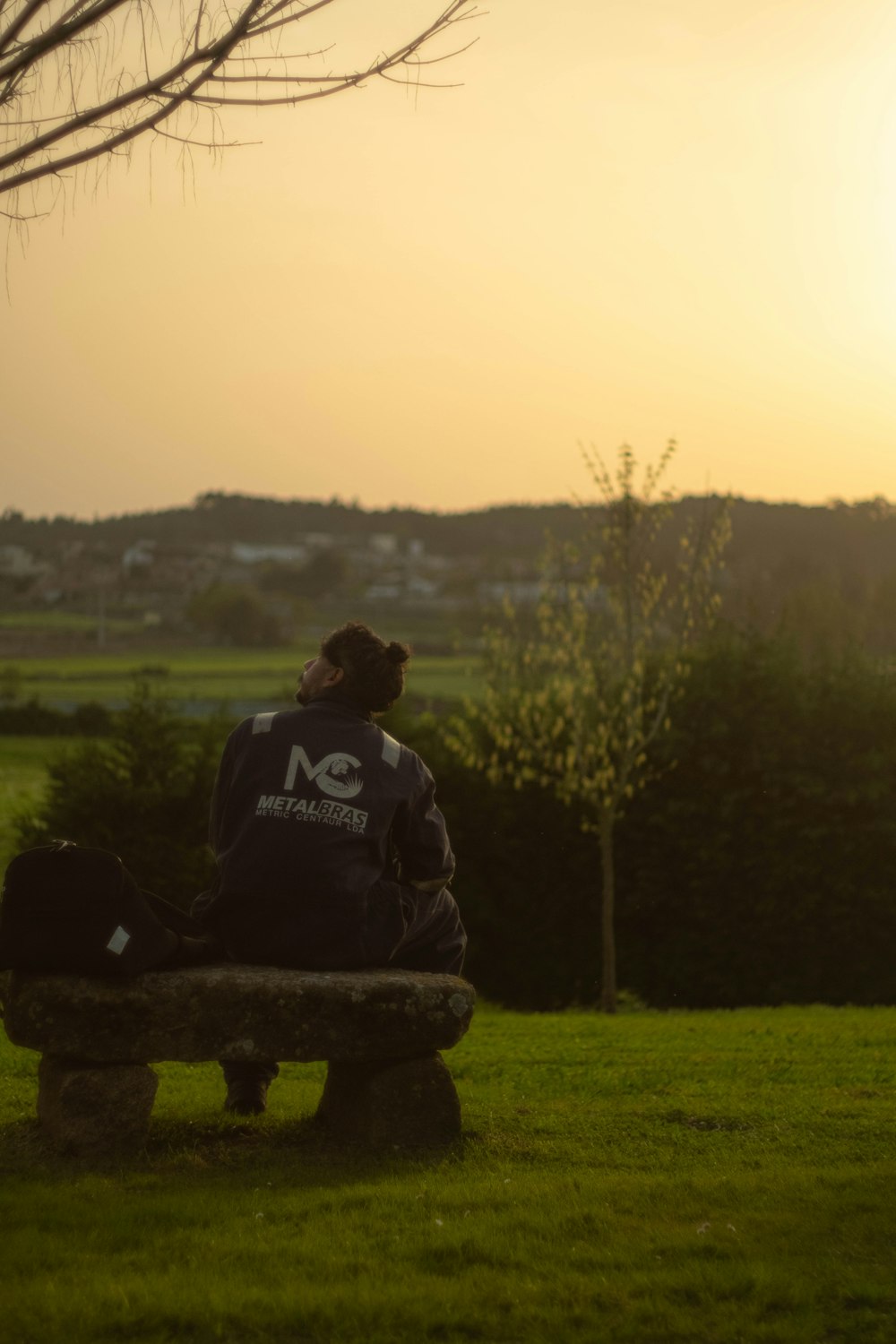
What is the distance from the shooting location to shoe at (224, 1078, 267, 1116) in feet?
19.4

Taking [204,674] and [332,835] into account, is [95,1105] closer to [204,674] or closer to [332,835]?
[332,835]

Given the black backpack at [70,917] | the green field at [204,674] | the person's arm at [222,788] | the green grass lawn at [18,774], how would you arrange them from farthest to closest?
the green field at [204,674] < the green grass lawn at [18,774] < the person's arm at [222,788] < the black backpack at [70,917]

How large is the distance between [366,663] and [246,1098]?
1.94 metres

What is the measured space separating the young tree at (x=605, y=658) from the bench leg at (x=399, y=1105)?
36.6 feet

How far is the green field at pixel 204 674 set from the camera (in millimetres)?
33719

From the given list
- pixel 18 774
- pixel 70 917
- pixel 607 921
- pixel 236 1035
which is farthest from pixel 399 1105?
A: pixel 18 774

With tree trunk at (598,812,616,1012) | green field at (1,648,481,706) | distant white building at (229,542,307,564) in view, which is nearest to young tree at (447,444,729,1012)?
tree trunk at (598,812,616,1012)

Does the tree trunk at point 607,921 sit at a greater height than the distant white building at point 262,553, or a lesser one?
lesser

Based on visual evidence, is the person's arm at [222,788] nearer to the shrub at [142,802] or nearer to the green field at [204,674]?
the shrub at [142,802]

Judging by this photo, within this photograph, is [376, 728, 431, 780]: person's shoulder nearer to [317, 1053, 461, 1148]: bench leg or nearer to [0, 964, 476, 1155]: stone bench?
[0, 964, 476, 1155]: stone bench

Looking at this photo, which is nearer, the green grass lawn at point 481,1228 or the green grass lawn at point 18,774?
the green grass lawn at point 481,1228

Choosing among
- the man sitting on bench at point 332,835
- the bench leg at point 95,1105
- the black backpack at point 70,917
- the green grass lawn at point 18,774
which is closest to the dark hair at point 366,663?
the man sitting on bench at point 332,835

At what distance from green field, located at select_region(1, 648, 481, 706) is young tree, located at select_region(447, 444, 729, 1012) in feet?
23.6

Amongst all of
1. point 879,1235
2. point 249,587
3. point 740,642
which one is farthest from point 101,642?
point 879,1235
